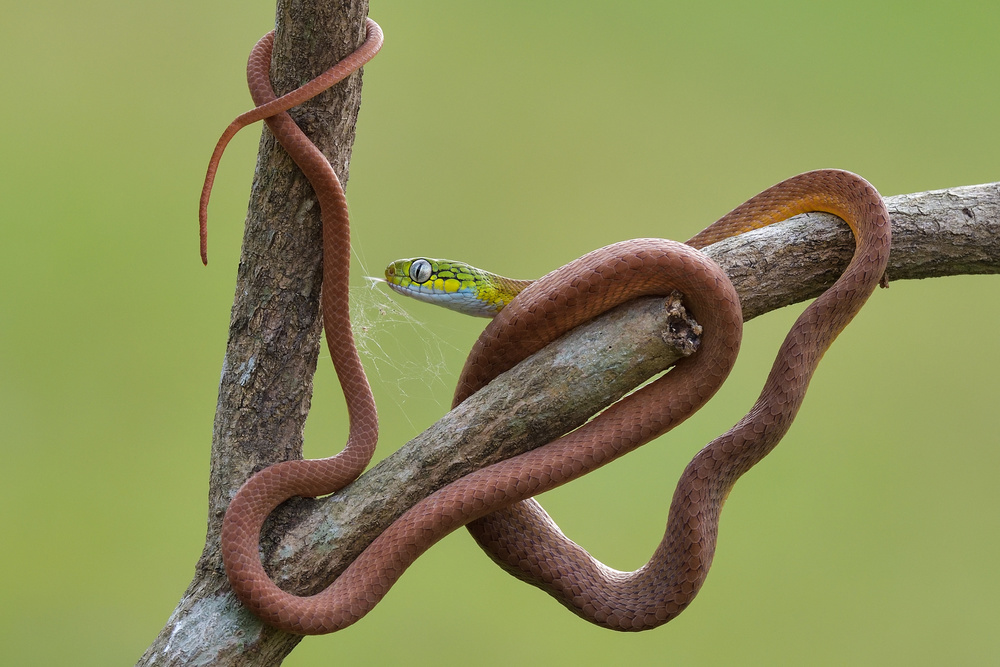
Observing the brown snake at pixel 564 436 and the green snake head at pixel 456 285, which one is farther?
the green snake head at pixel 456 285

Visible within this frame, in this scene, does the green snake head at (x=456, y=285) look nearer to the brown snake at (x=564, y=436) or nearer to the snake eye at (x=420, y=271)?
the snake eye at (x=420, y=271)

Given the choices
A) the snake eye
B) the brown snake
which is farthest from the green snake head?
the brown snake

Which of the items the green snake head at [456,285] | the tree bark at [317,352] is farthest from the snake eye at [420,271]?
the tree bark at [317,352]

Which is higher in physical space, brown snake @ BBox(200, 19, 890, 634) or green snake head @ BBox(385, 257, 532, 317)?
green snake head @ BBox(385, 257, 532, 317)

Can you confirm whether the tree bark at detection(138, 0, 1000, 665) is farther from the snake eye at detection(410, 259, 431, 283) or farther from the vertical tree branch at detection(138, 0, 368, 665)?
the snake eye at detection(410, 259, 431, 283)

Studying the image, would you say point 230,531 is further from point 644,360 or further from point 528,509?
point 644,360

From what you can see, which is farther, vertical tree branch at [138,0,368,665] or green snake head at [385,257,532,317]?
green snake head at [385,257,532,317]

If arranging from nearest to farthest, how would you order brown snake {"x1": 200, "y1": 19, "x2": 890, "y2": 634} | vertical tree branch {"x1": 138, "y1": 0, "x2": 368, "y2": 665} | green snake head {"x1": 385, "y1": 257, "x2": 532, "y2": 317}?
1. brown snake {"x1": 200, "y1": 19, "x2": 890, "y2": 634}
2. vertical tree branch {"x1": 138, "y1": 0, "x2": 368, "y2": 665}
3. green snake head {"x1": 385, "y1": 257, "x2": 532, "y2": 317}
